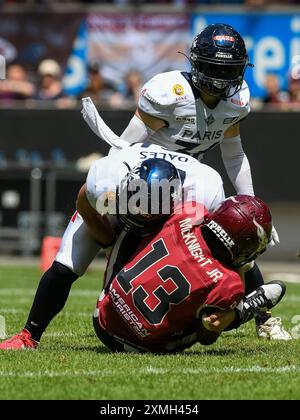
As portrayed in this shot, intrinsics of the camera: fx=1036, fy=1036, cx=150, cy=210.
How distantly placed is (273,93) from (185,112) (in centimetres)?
836

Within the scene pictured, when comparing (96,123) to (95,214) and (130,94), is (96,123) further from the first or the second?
(130,94)

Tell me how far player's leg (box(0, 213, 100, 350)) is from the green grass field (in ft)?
0.44

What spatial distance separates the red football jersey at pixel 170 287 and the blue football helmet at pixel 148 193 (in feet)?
0.42

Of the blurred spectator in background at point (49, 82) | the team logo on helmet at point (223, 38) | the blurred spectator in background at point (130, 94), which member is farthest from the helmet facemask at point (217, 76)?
the blurred spectator in background at point (49, 82)

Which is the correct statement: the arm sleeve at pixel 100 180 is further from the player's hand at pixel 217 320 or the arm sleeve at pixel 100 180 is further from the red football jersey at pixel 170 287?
the player's hand at pixel 217 320

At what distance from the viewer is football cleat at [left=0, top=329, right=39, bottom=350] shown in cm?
530

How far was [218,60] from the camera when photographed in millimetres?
5727

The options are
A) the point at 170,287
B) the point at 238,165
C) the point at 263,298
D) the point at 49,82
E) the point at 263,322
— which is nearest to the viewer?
Answer: the point at 170,287

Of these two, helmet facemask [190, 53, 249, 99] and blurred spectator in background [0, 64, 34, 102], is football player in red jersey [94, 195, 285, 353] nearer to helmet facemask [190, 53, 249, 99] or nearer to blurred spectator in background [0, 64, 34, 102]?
helmet facemask [190, 53, 249, 99]

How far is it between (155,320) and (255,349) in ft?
2.55

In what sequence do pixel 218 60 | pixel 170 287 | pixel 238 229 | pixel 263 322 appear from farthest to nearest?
1. pixel 263 322
2. pixel 218 60
3. pixel 170 287
4. pixel 238 229

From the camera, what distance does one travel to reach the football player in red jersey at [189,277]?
4.87m

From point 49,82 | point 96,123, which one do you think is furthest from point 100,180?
point 49,82
